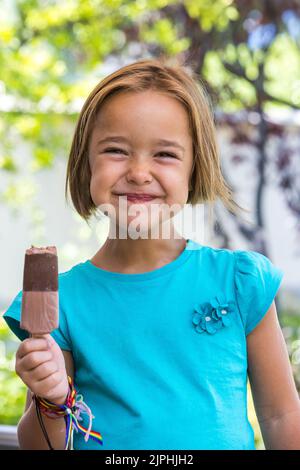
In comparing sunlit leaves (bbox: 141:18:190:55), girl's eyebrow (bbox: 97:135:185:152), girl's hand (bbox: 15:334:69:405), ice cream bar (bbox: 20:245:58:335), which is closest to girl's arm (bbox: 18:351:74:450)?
girl's hand (bbox: 15:334:69:405)

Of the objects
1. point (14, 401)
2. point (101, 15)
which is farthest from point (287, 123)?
point (14, 401)

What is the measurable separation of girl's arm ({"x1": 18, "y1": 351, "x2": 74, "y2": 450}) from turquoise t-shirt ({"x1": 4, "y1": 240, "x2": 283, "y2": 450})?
7 centimetres

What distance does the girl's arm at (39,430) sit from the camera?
144cm

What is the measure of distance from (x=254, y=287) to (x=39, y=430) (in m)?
0.54

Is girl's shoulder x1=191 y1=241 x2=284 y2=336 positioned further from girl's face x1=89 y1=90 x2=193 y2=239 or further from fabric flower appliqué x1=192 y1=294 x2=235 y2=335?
girl's face x1=89 y1=90 x2=193 y2=239

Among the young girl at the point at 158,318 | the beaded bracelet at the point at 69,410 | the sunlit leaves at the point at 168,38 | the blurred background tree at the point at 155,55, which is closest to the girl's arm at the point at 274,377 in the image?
the young girl at the point at 158,318

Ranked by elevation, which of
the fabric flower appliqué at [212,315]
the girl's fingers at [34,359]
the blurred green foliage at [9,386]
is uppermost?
the fabric flower appliqué at [212,315]

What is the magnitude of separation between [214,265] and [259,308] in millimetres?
155

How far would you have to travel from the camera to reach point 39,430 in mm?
1479

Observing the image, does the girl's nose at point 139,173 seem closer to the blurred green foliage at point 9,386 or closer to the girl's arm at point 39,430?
the girl's arm at point 39,430

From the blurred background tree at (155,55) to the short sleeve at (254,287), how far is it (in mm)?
2295

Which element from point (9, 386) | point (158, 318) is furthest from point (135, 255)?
point (9, 386)

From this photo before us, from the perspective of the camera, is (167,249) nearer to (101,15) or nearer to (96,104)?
(96,104)

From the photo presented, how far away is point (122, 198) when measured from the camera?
1.51 m
